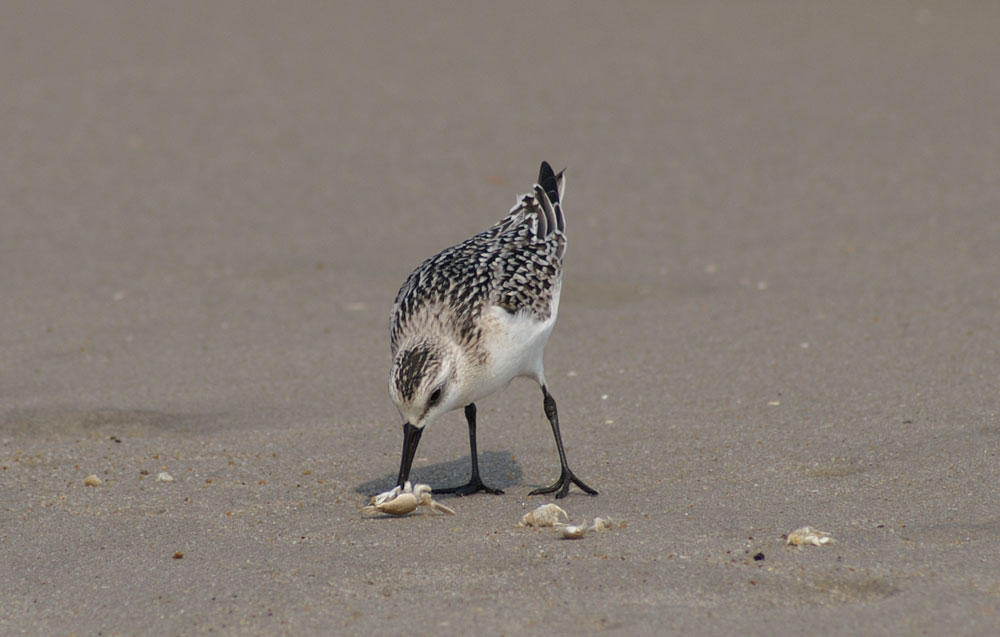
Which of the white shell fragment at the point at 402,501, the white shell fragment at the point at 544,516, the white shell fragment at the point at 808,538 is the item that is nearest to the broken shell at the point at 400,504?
the white shell fragment at the point at 402,501

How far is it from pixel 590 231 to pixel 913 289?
2745mm

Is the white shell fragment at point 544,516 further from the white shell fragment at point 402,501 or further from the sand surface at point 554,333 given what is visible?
the white shell fragment at point 402,501

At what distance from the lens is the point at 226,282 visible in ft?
31.1

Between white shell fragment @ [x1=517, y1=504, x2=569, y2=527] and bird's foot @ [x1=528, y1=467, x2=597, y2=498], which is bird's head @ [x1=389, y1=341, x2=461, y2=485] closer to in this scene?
white shell fragment @ [x1=517, y1=504, x2=569, y2=527]

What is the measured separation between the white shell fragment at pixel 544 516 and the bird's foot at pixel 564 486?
0.60m

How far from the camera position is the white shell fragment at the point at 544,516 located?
5207 millimetres

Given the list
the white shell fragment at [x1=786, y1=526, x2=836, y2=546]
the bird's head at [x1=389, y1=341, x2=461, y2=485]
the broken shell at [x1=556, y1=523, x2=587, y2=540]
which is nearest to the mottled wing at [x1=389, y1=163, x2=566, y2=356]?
the bird's head at [x1=389, y1=341, x2=461, y2=485]

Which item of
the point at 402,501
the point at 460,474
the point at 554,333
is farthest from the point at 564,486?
the point at 554,333

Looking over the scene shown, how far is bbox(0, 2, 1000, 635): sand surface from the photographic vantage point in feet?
15.4

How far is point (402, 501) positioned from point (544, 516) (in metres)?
0.62

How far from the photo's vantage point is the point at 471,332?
5.54 meters

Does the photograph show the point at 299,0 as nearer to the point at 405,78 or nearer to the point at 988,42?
the point at 405,78

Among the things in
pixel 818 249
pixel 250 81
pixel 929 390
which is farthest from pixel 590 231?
pixel 250 81

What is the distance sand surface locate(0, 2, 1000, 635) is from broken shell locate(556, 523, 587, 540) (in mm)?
52
